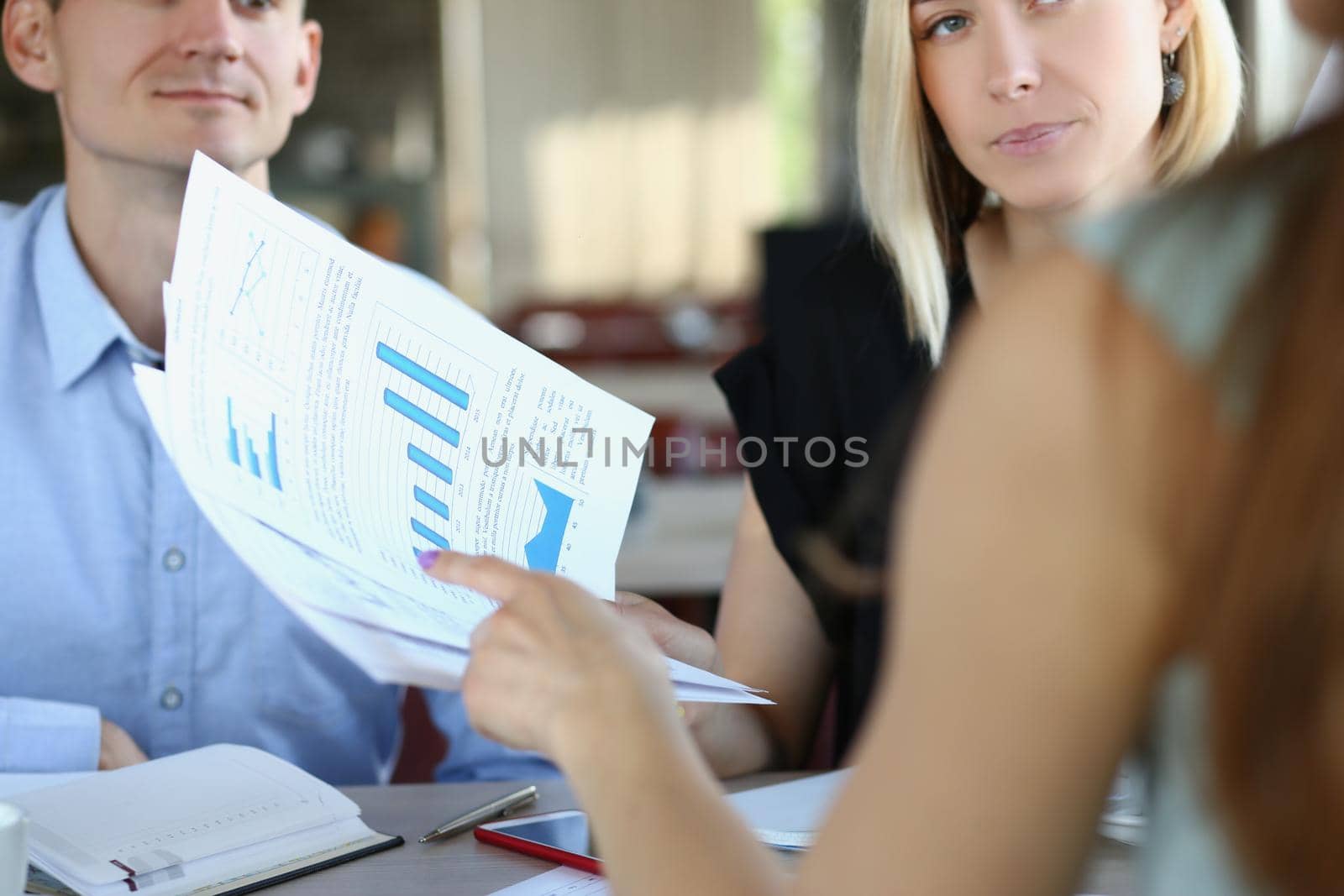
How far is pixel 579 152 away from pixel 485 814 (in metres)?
6.83

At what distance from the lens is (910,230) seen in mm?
1184

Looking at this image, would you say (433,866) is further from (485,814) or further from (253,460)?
(253,460)

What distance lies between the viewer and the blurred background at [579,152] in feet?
21.0

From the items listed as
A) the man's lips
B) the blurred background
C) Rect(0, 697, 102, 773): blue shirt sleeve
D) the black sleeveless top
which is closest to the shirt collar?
the man's lips

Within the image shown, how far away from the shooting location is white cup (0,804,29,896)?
2.14 feet

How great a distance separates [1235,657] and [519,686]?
294mm

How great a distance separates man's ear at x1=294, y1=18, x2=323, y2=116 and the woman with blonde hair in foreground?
1.06 meters

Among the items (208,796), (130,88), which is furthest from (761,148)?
(208,796)

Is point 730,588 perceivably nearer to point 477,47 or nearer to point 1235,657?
Result: point 1235,657

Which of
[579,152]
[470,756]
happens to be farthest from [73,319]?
[579,152]

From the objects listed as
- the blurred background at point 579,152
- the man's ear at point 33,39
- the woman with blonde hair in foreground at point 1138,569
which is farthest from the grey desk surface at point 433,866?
the blurred background at point 579,152

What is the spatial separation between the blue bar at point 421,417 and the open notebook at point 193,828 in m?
0.27

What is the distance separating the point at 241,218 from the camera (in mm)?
767

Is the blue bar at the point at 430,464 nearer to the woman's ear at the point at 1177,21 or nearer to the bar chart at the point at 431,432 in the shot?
the bar chart at the point at 431,432
